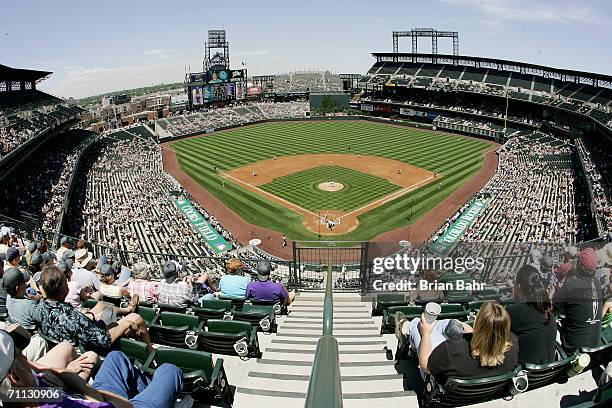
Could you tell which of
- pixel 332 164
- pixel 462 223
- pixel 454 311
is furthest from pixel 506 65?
pixel 454 311

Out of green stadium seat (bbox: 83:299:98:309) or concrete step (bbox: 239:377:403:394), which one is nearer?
concrete step (bbox: 239:377:403:394)

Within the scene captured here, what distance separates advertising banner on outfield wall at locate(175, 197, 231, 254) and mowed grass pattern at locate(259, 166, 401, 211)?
8803 mm

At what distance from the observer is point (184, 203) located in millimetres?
38312

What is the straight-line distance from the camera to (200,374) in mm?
4777

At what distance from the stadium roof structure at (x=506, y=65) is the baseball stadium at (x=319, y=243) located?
323 millimetres

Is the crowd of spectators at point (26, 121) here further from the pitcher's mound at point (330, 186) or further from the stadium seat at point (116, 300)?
the stadium seat at point (116, 300)

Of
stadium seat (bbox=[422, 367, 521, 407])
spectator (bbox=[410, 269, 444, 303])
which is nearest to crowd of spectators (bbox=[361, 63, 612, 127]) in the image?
spectator (bbox=[410, 269, 444, 303])

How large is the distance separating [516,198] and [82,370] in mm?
36823

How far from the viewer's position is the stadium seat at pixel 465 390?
4652 mm

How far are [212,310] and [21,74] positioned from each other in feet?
204

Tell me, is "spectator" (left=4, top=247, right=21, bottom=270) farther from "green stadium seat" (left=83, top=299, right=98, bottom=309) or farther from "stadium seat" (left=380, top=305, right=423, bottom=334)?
"stadium seat" (left=380, top=305, right=423, bottom=334)

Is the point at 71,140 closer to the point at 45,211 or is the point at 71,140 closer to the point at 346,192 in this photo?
the point at 45,211

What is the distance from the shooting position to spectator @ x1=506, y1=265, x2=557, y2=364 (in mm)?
5180

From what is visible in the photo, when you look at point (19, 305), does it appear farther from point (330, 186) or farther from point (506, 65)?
point (506, 65)
